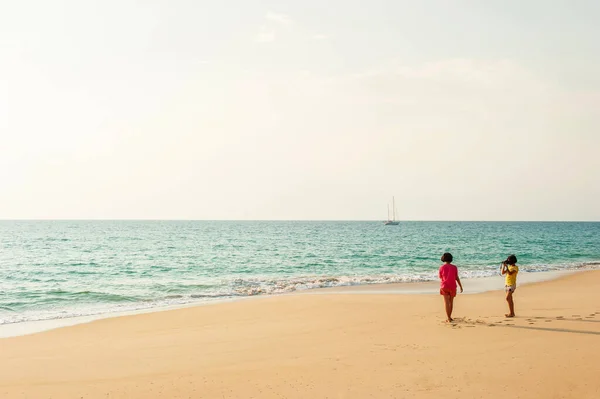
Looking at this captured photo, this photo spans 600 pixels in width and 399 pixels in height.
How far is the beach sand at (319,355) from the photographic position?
25.0 ft

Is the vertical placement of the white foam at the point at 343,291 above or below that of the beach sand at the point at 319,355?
below

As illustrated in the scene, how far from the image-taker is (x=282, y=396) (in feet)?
23.9

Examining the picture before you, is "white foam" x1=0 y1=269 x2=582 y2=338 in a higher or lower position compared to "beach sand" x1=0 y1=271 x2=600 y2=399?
lower

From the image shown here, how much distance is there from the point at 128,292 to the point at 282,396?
18075 mm

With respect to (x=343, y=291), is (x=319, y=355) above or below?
above

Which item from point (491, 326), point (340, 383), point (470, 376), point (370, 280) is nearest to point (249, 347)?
point (340, 383)

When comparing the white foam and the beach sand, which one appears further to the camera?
the white foam

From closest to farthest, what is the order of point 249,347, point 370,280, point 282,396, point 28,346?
point 282,396, point 249,347, point 28,346, point 370,280

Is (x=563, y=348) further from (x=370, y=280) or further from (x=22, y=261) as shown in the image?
(x=22, y=261)

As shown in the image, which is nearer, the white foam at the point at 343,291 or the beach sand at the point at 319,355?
the beach sand at the point at 319,355

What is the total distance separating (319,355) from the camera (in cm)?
954

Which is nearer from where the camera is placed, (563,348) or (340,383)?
(340,383)

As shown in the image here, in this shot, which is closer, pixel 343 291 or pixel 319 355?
pixel 319 355

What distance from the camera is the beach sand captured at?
7609 millimetres
